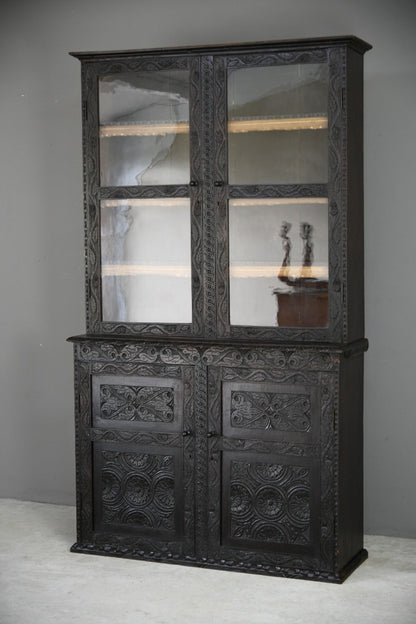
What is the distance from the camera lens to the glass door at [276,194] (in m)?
4.18

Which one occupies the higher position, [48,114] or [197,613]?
[48,114]

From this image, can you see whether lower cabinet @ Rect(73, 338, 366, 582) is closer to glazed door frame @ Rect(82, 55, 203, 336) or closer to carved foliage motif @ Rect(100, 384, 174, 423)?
carved foliage motif @ Rect(100, 384, 174, 423)

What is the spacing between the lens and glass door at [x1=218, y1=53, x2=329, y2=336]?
13.7ft

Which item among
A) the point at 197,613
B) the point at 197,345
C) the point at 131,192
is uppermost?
the point at 131,192

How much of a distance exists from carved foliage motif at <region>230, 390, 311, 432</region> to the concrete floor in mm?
638

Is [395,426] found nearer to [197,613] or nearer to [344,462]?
[344,462]

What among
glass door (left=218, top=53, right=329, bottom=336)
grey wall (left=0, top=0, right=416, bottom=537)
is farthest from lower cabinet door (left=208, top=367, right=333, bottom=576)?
grey wall (left=0, top=0, right=416, bottom=537)

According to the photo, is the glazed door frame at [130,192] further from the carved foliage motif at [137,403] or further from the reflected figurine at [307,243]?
the reflected figurine at [307,243]

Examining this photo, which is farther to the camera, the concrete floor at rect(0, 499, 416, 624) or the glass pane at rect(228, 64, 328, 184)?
the glass pane at rect(228, 64, 328, 184)

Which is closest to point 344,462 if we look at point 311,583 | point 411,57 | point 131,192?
point 311,583

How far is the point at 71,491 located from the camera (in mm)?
5324

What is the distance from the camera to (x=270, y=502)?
425cm

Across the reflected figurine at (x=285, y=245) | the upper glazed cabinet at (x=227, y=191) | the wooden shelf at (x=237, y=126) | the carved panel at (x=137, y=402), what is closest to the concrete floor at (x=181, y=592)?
the carved panel at (x=137, y=402)

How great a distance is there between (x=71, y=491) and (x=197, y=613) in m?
1.68
